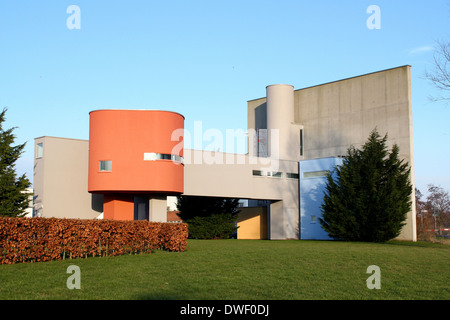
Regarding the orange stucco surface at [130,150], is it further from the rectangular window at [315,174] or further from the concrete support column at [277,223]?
the rectangular window at [315,174]

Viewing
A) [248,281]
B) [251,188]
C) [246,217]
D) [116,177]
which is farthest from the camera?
[246,217]

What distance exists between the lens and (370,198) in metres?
33.4

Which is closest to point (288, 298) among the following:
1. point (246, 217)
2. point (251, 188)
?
point (251, 188)

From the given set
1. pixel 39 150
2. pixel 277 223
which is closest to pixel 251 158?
pixel 277 223

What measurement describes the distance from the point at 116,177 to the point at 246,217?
1828cm

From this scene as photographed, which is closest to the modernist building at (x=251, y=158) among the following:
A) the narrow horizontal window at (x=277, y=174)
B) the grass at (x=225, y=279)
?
the narrow horizontal window at (x=277, y=174)

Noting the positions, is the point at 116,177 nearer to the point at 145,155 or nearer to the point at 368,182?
the point at 145,155

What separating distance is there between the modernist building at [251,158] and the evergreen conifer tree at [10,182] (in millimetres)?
2690

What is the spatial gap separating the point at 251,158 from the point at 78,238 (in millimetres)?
23462

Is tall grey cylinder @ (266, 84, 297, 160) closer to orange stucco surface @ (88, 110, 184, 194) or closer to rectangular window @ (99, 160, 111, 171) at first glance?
orange stucco surface @ (88, 110, 184, 194)

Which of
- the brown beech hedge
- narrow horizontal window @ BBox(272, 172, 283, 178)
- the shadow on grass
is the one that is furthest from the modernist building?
the shadow on grass

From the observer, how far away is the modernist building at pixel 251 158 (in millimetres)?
30891

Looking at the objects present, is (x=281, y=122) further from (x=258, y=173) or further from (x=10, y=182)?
(x=10, y=182)
